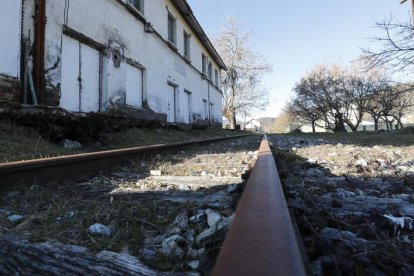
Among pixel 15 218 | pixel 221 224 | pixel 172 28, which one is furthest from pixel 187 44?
pixel 221 224

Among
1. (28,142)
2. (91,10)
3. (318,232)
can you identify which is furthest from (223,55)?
(318,232)

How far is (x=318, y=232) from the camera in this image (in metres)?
1.30

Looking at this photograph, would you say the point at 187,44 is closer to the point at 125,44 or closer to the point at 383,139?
the point at 125,44

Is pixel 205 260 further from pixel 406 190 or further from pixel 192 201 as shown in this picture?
pixel 406 190

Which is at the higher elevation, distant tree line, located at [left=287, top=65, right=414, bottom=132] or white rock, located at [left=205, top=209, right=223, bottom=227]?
distant tree line, located at [left=287, top=65, right=414, bottom=132]

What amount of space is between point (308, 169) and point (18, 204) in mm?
2562

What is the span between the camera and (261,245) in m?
0.83

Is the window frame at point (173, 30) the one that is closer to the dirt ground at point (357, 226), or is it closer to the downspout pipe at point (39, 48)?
the downspout pipe at point (39, 48)

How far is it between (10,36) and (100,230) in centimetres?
495

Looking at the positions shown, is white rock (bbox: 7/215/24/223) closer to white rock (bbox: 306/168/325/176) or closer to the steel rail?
the steel rail

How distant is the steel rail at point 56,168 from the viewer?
249 centimetres

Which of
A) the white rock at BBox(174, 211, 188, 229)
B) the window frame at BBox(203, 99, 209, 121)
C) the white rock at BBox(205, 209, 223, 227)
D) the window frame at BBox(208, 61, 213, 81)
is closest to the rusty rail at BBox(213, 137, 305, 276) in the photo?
the white rock at BBox(205, 209, 223, 227)

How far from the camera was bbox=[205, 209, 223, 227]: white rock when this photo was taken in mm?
1493

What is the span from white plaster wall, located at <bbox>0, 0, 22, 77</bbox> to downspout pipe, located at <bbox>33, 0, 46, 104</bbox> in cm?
42
